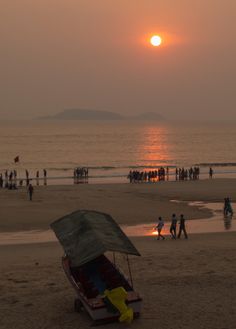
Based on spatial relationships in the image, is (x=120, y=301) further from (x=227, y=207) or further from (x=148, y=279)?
(x=227, y=207)

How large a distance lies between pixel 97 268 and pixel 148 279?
2550 mm

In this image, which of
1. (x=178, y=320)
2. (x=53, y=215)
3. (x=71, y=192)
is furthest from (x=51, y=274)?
(x=71, y=192)

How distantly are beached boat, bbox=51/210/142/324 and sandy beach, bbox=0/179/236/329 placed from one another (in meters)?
0.48

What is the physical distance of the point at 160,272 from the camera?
16.0m

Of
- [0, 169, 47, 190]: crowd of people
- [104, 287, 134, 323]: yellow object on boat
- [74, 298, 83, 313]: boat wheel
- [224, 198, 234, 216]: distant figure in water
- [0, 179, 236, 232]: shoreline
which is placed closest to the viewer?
[104, 287, 134, 323]: yellow object on boat

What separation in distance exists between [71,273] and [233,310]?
4251 millimetres

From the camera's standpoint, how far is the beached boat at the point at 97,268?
11.2m

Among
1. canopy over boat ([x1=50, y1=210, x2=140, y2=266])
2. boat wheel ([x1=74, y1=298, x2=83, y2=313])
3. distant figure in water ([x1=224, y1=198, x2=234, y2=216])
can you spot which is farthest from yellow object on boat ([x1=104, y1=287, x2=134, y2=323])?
distant figure in water ([x1=224, y1=198, x2=234, y2=216])

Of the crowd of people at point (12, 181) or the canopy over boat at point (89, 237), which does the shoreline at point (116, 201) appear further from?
the canopy over boat at point (89, 237)

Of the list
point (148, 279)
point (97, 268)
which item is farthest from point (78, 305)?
point (148, 279)

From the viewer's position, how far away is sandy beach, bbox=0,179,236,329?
472 inches

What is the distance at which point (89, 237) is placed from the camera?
11961 millimetres

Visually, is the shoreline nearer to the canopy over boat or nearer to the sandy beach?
the sandy beach

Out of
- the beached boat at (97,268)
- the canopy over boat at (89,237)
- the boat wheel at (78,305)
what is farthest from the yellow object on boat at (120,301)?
the boat wheel at (78,305)
